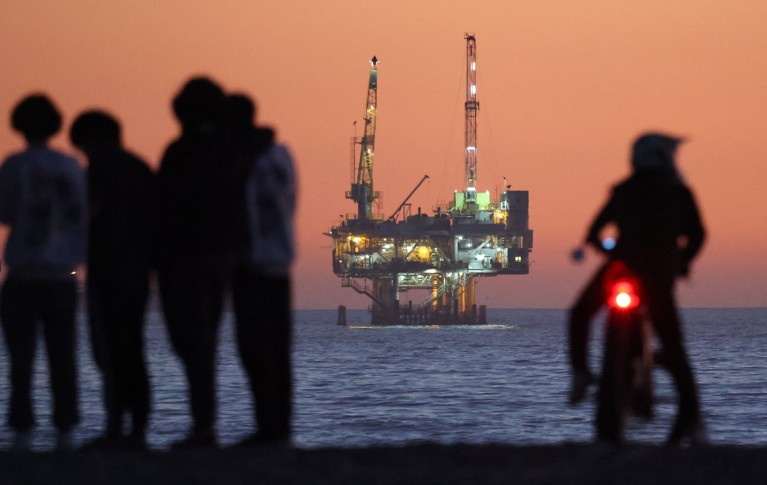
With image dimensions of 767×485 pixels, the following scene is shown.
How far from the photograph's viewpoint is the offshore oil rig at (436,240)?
14438cm

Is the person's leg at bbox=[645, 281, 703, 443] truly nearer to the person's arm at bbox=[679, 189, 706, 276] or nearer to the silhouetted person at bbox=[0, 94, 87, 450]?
the person's arm at bbox=[679, 189, 706, 276]

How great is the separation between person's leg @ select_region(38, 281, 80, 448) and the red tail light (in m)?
2.94

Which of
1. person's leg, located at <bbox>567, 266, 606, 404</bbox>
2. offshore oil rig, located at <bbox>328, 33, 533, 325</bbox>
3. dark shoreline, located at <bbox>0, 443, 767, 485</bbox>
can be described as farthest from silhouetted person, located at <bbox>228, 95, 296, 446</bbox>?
offshore oil rig, located at <bbox>328, 33, 533, 325</bbox>

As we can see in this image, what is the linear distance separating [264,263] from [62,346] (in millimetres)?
1241

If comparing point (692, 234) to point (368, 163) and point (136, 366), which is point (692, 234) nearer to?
point (136, 366)

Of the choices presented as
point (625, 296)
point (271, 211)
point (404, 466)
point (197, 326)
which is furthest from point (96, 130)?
point (625, 296)

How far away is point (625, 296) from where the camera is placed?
812 centimetres

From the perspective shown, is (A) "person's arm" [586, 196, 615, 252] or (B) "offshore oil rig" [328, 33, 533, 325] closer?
(A) "person's arm" [586, 196, 615, 252]

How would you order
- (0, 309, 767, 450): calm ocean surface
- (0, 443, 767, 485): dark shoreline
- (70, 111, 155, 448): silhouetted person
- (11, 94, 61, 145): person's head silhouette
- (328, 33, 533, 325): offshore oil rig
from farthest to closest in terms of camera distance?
(328, 33, 533, 325): offshore oil rig, (0, 309, 767, 450): calm ocean surface, (11, 94, 61, 145): person's head silhouette, (70, 111, 155, 448): silhouetted person, (0, 443, 767, 485): dark shoreline

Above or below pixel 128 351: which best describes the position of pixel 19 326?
above

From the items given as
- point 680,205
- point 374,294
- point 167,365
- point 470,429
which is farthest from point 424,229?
point 680,205

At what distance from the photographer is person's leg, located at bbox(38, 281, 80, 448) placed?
8148mm

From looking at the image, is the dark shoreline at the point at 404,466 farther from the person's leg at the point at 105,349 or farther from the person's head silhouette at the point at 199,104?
the person's head silhouette at the point at 199,104

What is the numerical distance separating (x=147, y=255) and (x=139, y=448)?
1074mm
